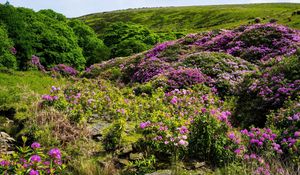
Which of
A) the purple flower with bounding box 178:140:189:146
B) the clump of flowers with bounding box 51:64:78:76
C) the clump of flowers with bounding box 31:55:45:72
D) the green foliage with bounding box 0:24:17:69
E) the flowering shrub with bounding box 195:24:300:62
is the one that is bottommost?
the clump of flowers with bounding box 51:64:78:76

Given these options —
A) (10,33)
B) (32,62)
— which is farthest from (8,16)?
(32,62)

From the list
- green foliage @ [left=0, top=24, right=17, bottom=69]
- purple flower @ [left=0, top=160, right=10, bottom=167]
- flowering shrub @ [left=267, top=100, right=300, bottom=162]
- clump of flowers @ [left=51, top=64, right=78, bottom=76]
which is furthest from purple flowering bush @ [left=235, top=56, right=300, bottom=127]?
green foliage @ [left=0, top=24, right=17, bottom=69]

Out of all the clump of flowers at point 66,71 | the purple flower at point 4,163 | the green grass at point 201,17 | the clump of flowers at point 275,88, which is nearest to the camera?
the purple flower at point 4,163

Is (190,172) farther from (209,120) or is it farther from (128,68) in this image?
(128,68)

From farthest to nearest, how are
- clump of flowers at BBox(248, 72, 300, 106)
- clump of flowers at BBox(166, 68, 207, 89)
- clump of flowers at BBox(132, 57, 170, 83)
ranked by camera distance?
1. clump of flowers at BBox(132, 57, 170, 83)
2. clump of flowers at BBox(166, 68, 207, 89)
3. clump of flowers at BBox(248, 72, 300, 106)

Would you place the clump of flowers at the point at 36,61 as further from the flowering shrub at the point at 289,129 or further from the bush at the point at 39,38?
the flowering shrub at the point at 289,129

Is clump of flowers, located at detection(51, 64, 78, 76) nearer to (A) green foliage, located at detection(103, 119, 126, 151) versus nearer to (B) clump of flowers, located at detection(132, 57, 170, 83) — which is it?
(B) clump of flowers, located at detection(132, 57, 170, 83)

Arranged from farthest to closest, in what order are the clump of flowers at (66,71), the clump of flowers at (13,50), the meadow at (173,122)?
the clump of flowers at (13,50), the clump of flowers at (66,71), the meadow at (173,122)

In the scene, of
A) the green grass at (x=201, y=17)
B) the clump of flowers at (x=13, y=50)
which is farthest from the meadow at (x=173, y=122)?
the green grass at (x=201, y=17)

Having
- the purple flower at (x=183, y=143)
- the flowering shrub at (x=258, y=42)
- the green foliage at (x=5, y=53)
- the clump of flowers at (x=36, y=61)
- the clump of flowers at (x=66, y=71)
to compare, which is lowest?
the clump of flowers at (x=66, y=71)

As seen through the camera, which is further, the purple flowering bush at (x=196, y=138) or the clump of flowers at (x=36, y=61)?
the clump of flowers at (x=36, y=61)

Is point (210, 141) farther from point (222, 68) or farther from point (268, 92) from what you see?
point (222, 68)

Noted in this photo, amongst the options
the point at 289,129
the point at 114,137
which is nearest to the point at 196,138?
the point at 114,137

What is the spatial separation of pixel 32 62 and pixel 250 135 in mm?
35995
